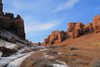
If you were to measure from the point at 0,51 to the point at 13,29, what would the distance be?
29.3 meters

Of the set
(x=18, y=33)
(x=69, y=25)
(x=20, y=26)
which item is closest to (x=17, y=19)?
(x=20, y=26)

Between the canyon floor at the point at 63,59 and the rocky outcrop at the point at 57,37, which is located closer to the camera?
the canyon floor at the point at 63,59

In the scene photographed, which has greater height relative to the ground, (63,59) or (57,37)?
(57,37)

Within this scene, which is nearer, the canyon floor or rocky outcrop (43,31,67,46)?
the canyon floor

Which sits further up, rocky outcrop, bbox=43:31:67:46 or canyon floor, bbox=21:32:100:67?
rocky outcrop, bbox=43:31:67:46

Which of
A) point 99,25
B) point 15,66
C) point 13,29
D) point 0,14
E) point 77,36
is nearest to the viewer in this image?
point 15,66

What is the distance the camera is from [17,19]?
38.0 m

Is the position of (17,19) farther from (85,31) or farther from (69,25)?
(69,25)

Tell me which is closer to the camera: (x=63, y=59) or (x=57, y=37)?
(x=63, y=59)

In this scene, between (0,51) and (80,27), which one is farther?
(80,27)

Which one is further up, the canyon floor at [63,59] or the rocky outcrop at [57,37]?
the rocky outcrop at [57,37]

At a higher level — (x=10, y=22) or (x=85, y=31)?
(x=10, y=22)

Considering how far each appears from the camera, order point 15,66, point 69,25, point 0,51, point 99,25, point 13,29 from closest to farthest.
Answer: point 15,66 → point 0,51 → point 99,25 → point 13,29 → point 69,25

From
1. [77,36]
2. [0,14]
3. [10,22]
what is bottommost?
[77,36]
